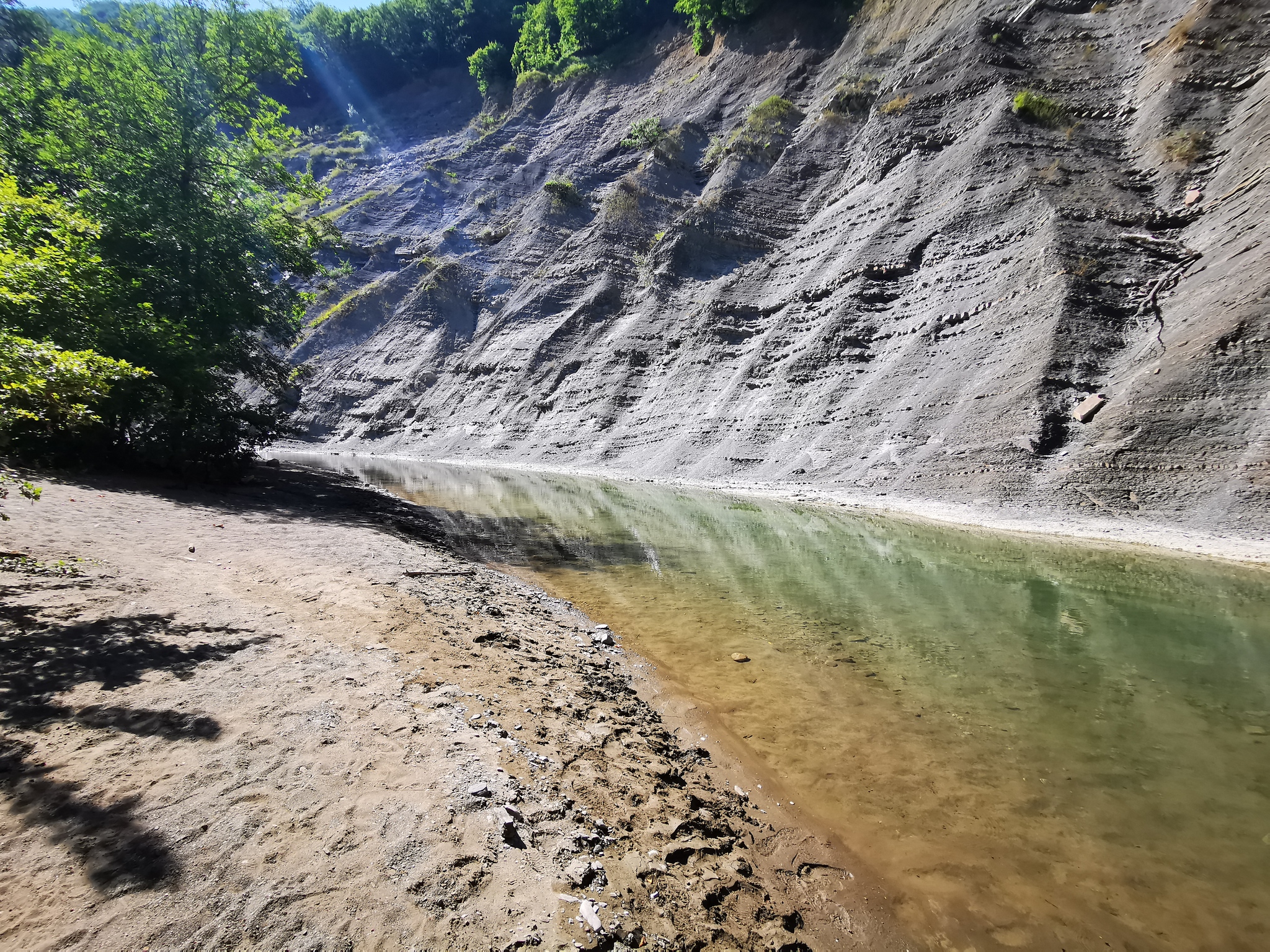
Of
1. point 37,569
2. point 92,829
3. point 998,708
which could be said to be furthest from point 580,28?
point 92,829

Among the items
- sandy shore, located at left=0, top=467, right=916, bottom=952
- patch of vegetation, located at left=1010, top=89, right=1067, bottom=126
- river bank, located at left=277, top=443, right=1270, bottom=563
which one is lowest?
sandy shore, located at left=0, top=467, right=916, bottom=952

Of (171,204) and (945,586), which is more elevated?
(171,204)

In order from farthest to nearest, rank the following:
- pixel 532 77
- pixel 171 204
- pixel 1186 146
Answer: pixel 532 77, pixel 1186 146, pixel 171 204

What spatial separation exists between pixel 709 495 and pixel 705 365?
10.9 m

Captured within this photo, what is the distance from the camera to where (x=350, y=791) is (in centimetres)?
336

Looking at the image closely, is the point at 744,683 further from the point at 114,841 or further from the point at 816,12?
the point at 816,12

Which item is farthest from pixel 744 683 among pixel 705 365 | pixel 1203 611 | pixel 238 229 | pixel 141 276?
pixel 705 365

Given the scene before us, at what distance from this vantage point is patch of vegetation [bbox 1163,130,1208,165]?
19578mm

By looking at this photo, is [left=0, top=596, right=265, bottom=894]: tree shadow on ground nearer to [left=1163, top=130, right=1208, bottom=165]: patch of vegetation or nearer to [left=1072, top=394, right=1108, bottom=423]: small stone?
[left=1072, top=394, right=1108, bottom=423]: small stone

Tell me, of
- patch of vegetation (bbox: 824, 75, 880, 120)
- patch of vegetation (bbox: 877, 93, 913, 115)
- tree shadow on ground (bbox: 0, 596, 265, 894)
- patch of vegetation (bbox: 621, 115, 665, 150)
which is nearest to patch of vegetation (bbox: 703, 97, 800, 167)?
patch of vegetation (bbox: 824, 75, 880, 120)

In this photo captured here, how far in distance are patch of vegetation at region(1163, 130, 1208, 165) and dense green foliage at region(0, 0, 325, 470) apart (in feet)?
102

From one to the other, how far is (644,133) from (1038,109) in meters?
30.1

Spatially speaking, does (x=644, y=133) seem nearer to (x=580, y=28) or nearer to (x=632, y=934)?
(x=580, y=28)

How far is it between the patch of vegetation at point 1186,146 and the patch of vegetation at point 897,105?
12.8m
